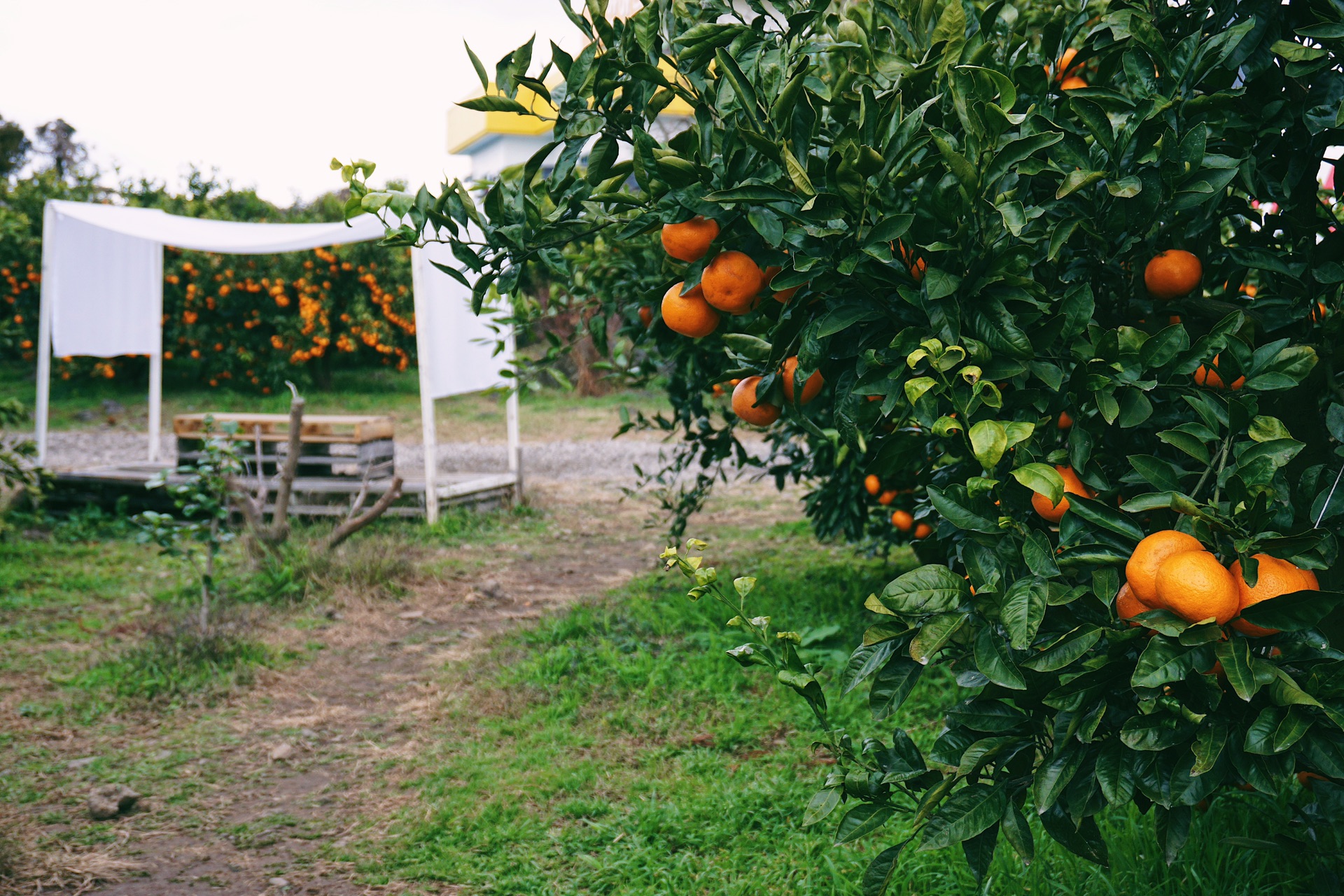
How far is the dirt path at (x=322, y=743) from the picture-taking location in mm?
2545

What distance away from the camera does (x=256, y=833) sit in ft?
8.96

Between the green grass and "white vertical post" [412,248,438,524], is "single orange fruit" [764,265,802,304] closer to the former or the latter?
the green grass

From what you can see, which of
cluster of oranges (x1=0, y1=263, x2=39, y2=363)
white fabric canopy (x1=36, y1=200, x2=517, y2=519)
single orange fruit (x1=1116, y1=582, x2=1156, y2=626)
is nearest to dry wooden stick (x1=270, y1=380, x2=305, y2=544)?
white fabric canopy (x1=36, y1=200, x2=517, y2=519)

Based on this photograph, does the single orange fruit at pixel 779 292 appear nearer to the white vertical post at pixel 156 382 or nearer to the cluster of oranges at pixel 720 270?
the cluster of oranges at pixel 720 270

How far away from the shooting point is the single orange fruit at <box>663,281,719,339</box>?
4.83 ft

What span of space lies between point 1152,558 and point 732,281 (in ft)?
2.10

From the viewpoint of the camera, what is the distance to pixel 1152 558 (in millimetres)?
1022

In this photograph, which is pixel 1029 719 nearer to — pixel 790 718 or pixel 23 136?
pixel 790 718

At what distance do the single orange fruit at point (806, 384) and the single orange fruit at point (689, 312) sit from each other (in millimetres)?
142

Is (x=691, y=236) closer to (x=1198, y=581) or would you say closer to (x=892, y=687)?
(x=892, y=687)

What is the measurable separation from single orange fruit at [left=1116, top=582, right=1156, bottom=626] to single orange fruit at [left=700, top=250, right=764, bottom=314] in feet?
2.02

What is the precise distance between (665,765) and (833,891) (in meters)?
0.89

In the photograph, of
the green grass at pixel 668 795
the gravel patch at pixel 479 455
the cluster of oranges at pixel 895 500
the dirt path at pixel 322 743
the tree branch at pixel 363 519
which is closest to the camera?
the green grass at pixel 668 795

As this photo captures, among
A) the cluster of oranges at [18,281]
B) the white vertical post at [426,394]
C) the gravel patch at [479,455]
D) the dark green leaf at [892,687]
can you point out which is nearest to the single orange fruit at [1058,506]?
the dark green leaf at [892,687]
